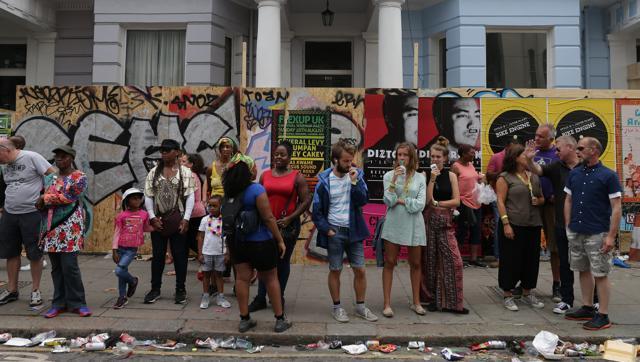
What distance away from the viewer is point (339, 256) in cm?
534

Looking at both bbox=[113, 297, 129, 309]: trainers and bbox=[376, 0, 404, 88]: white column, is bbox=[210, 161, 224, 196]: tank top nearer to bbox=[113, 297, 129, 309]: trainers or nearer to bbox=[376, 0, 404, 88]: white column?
bbox=[113, 297, 129, 309]: trainers

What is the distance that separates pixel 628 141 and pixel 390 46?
17.5 feet

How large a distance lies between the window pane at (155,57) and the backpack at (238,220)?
9.22m

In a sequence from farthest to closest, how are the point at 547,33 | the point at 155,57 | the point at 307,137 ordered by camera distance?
1. the point at 155,57
2. the point at 547,33
3. the point at 307,137

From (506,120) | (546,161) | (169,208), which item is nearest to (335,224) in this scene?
(169,208)

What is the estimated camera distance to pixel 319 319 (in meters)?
5.41

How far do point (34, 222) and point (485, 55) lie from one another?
1090 cm

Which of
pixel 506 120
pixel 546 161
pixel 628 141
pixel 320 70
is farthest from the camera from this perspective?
pixel 320 70

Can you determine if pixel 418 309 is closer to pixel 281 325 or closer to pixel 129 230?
pixel 281 325

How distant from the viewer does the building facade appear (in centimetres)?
1235

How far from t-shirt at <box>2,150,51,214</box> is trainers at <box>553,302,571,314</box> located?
20.6 feet

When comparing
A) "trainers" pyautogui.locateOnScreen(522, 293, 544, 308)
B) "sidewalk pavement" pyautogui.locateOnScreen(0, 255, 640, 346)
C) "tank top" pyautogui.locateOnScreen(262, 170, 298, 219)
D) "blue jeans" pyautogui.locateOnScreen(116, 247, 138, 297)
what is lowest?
"sidewalk pavement" pyautogui.locateOnScreen(0, 255, 640, 346)

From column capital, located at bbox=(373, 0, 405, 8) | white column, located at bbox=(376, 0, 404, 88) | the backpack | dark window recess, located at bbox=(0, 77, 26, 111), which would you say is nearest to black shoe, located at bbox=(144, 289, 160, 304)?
the backpack

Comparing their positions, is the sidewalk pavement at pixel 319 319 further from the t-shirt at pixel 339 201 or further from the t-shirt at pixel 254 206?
the t-shirt at pixel 339 201
